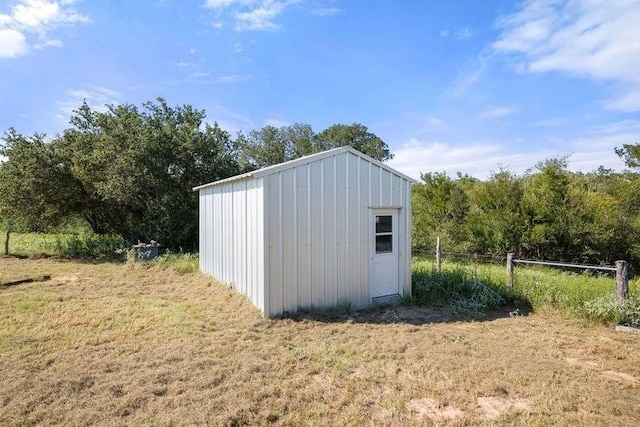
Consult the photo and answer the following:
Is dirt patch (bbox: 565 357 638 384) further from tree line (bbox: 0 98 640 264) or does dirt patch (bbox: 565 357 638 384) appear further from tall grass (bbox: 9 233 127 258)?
tall grass (bbox: 9 233 127 258)

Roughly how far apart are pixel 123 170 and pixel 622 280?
47.7ft

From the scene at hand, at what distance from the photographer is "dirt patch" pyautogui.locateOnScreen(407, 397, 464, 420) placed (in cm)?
313

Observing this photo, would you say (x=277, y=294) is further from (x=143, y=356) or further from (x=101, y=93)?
(x=101, y=93)

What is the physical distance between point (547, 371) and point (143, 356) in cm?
478

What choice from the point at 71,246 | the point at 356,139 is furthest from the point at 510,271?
the point at 356,139

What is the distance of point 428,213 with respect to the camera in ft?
53.2

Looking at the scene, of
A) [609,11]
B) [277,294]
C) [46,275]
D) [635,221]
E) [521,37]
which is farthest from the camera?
[635,221]

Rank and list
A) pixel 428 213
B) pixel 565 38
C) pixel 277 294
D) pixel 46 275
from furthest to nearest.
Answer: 1. pixel 428 213
2. pixel 46 275
3. pixel 565 38
4. pixel 277 294

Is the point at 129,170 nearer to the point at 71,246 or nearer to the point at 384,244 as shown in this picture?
the point at 71,246

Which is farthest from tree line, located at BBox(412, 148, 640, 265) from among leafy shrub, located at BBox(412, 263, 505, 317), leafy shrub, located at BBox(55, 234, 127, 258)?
leafy shrub, located at BBox(55, 234, 127, 258)

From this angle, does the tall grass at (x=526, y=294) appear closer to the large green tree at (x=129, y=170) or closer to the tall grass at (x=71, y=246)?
the large green tree at (x=129, y=170)

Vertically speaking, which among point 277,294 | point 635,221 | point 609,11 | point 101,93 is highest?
point 101,93

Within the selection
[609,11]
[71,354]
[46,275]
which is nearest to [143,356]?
[71,354]

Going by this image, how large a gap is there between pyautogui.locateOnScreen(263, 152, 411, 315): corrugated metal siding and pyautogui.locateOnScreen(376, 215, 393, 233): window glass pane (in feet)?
0.91
